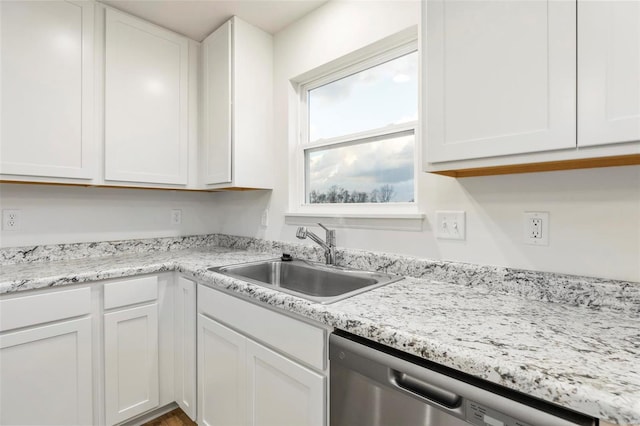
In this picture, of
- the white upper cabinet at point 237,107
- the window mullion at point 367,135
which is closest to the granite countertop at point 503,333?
the window mullion at point 367,135

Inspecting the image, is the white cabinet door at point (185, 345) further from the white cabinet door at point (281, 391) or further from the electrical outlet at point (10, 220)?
the electrical outlet at point (10, 220)

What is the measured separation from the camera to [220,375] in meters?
1.46

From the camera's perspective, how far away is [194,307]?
5.36 feet

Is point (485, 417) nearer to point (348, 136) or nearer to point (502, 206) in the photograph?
point (502, 206)

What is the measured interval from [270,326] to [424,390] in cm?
60

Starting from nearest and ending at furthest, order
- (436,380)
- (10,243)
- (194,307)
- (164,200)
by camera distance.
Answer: (436,380) < (194,307) < (10,243) < (164,200)

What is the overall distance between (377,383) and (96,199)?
208 cm

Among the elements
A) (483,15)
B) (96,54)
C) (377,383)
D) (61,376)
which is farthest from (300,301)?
(96,54)

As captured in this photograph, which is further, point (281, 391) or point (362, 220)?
point (362, 220)

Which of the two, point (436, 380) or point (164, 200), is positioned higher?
point (164, 200)

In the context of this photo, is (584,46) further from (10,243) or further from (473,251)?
(10,243)

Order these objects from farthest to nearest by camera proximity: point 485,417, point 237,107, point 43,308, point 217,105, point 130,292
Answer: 1. point 217,105
2. point 237,107
3. point 130,292
4. point 43,308
5. point 485,417

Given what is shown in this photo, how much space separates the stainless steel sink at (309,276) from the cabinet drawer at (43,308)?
592 mm

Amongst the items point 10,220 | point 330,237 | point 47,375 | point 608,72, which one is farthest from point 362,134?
point 10,220
